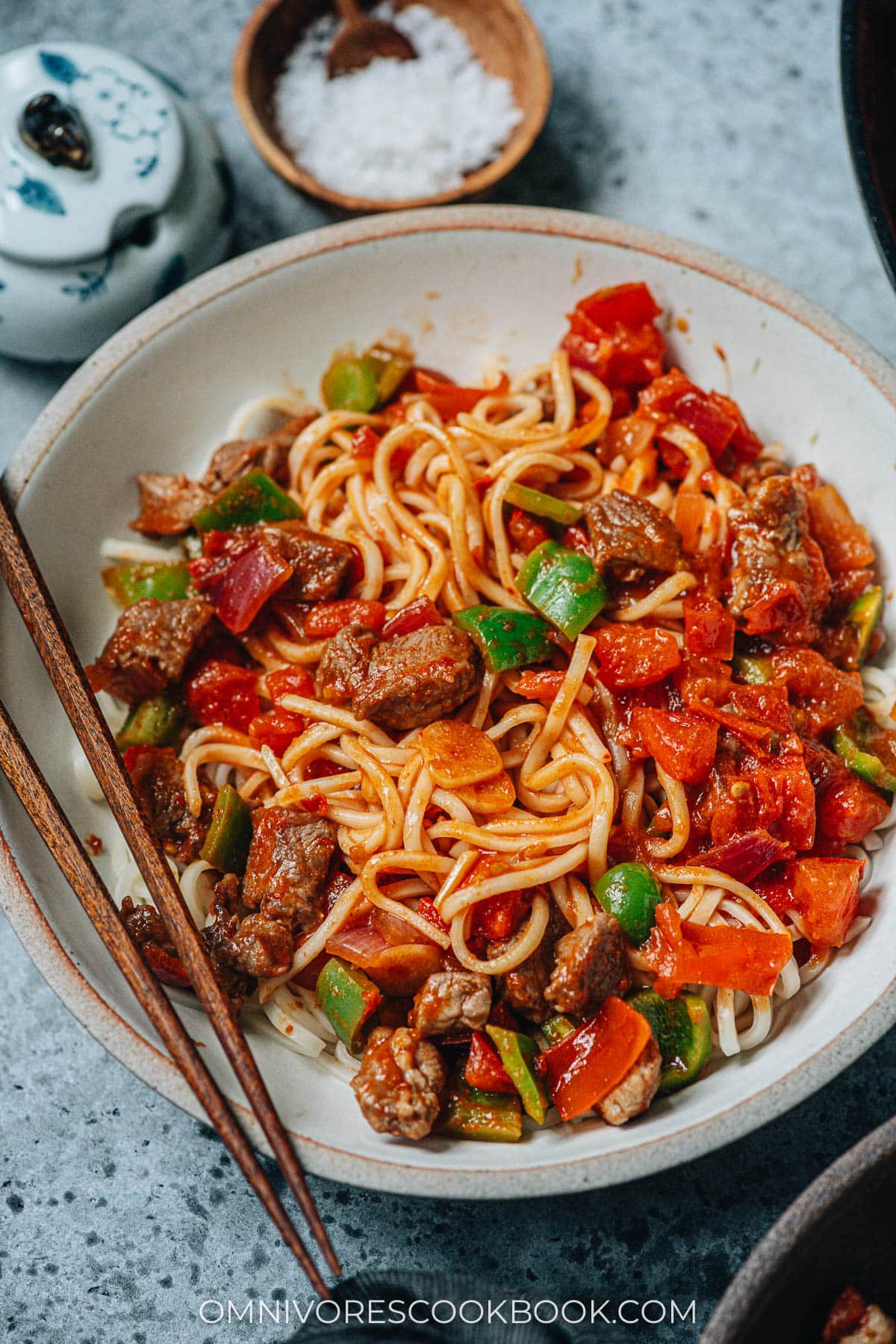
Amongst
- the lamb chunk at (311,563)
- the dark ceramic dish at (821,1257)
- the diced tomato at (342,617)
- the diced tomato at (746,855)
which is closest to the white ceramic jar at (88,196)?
the lamb chunk at (311,563)

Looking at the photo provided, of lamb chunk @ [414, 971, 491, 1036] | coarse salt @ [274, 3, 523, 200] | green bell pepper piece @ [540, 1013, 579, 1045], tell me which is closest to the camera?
lamb chunk @ [414, 971, 491, 1036]

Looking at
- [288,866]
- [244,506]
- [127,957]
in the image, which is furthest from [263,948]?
[244,506]

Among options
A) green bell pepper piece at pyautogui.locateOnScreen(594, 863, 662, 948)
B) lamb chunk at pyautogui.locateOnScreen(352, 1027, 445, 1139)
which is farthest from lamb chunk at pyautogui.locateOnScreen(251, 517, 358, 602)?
lamb chunk at pyautogui.locateOnScreen(352, 1027, 445, 1139)

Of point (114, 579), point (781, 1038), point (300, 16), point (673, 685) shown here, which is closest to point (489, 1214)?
point (781, 1038)

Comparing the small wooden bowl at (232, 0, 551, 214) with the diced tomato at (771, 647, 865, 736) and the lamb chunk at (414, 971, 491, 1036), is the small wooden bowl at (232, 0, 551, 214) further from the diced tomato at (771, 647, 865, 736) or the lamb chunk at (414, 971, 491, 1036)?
the lamb chunk at (414, 971, 491, 1036)

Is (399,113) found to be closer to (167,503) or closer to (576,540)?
(167,503)
